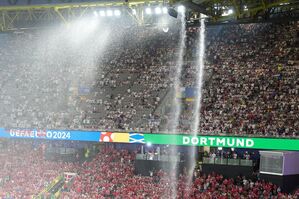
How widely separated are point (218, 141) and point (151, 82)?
38.4 feet

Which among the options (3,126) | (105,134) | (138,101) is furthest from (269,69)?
(3,126)

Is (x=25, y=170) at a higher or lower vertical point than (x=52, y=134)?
lower

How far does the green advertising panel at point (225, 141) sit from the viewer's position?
3069 cm

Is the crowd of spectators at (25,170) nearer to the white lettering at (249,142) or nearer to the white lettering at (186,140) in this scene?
the white lettering at (186,140)

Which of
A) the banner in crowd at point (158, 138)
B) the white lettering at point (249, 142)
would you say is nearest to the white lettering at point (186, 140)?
the banner in crowd at point (158, 138)

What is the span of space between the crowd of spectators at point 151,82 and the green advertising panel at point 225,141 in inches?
28.5

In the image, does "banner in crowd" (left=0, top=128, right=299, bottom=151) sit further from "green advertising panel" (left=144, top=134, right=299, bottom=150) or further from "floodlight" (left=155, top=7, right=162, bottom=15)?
"floodlight" (left=155, top=7, right=162, bottom=15)

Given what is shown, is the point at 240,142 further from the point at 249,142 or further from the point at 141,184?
the point at 141,184

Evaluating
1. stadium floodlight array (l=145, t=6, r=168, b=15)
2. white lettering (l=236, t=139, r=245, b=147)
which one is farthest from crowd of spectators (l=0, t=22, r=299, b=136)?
stadium floodlight array (l=145, t=6, r=168, b=15)

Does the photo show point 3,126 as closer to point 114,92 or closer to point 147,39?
point 114,92

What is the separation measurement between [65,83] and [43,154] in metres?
7.89

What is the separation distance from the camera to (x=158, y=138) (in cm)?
3484

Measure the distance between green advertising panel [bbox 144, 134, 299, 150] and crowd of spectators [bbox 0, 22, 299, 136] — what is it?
28.5 inches

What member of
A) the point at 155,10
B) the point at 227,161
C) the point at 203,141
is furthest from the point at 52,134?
the point at 155,10
